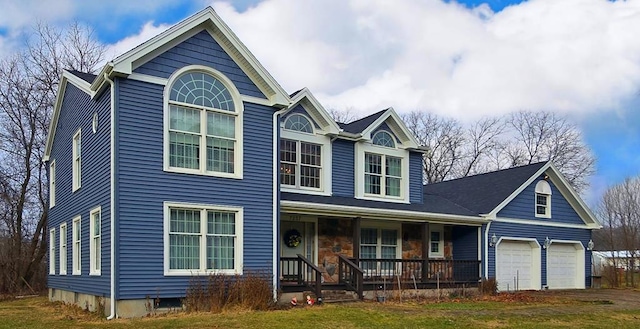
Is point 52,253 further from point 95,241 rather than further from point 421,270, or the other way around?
point 421,270

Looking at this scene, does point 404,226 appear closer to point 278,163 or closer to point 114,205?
point 278,163

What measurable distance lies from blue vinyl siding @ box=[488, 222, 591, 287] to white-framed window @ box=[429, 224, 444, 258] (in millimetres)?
1777

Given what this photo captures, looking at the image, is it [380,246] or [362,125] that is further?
[362,125]

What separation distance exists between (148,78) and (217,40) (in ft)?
6.94

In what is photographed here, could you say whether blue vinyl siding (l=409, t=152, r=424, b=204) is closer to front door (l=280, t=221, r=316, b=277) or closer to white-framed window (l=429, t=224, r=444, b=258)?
white-framed window (l=429, t=224, r=444, b=258)

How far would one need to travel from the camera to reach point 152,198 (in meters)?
14.0

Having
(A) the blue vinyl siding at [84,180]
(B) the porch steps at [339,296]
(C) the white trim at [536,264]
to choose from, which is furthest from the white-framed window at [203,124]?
(C) the white trim at [536,264]

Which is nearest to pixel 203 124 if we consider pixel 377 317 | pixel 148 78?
pixel 148 78

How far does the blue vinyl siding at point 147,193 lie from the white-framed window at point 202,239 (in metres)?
0.15

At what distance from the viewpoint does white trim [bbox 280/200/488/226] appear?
56.6 ft

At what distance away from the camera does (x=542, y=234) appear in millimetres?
23828

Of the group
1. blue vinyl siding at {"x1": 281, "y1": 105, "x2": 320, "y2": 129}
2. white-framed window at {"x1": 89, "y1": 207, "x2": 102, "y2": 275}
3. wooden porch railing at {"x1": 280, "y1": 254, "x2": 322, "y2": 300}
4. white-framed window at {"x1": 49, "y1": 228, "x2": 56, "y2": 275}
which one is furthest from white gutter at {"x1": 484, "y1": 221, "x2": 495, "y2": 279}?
white-framed window at {"x1": 49, "y1": 228, "x2": 56, "y2": 275}

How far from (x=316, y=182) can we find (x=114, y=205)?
24.6 feet

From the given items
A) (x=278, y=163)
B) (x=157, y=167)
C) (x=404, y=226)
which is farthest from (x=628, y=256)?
(x=157, y=167)
